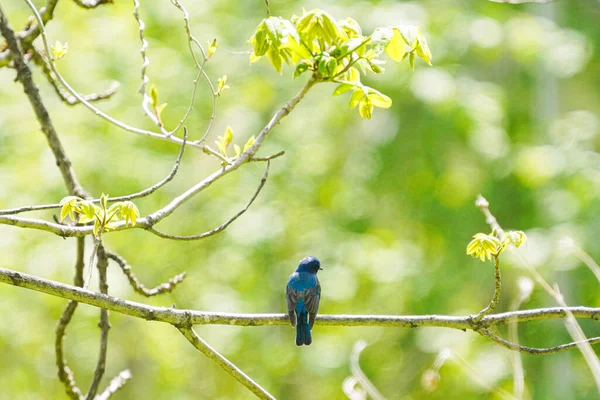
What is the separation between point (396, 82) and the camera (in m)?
9.13

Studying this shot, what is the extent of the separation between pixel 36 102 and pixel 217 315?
65.9 inches

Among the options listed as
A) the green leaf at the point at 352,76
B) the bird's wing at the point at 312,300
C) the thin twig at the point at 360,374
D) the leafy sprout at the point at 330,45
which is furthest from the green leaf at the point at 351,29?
the bird's wing at the point at 312,300

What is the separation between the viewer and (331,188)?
1074 centimetres

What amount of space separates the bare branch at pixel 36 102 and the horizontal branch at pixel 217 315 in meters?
1.07

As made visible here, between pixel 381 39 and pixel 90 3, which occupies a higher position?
pixel 90 3

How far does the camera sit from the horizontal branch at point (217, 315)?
8.00 feet

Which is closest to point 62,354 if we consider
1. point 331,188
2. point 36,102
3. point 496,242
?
point 36,102

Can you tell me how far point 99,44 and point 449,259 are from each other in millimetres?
5440

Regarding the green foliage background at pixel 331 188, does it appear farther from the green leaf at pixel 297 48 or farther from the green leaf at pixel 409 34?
the green leaf at pixel 297 48

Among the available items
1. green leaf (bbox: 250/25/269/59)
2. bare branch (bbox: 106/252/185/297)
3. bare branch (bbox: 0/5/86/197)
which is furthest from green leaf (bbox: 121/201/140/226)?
bare branch (bbox: 0/5/86/197)

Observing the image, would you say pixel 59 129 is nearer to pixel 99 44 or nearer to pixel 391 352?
pixel 99 44

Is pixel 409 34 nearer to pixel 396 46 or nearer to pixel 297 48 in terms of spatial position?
pixel 396 46

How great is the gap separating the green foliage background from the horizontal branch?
5486mm

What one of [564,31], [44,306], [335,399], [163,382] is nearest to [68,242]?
[44,306]
